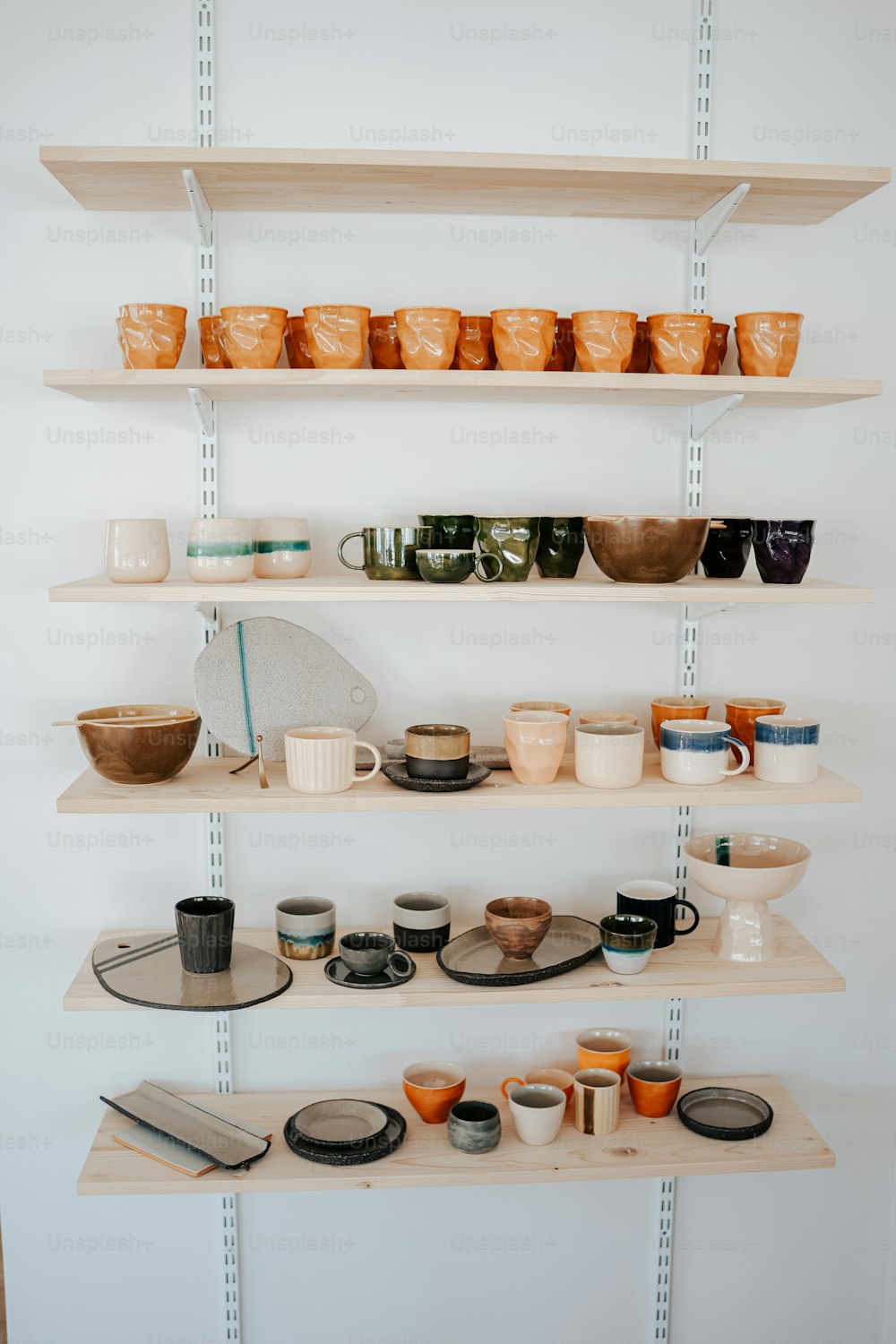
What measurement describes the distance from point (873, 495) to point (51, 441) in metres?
1.35

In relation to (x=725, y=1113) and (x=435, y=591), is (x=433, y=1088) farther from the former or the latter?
(x=435, y=591)

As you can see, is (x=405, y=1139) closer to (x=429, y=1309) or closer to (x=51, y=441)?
(x=429, y=1309)

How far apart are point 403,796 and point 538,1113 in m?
0.55

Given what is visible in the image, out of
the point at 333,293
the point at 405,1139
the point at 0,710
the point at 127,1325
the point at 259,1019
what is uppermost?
the point at 333,293

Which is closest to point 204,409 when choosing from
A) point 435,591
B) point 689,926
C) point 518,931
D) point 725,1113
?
point 435,591

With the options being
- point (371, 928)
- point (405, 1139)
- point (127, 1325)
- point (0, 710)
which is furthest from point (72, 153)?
point (127, 1325)

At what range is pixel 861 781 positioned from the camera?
1.99 metres

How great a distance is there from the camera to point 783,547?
169 centimetres

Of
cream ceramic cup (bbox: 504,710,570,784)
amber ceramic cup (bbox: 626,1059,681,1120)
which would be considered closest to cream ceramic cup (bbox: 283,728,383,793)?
cream ceramic cup (bbox: 504,710,570,784)

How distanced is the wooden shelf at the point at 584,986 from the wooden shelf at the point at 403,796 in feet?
0.91

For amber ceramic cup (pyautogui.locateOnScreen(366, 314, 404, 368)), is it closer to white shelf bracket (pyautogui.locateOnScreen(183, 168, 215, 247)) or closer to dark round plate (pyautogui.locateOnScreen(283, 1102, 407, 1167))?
white shelf bracket (pyautogui.locateOnScreen(183, 168, 215, 247))

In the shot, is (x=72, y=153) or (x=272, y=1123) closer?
(x=72, y=153)

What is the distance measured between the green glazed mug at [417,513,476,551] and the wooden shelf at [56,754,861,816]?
1.17 feet

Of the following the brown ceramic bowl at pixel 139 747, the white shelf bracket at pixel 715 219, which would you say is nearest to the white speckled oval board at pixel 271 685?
the brown ceramic bowl at pixel 139 747
